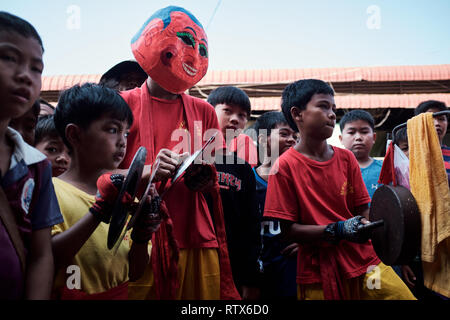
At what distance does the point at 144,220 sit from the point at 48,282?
0.42m

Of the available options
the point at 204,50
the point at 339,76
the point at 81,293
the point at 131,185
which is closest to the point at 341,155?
the point at 204,50

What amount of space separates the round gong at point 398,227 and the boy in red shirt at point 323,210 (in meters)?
0.10

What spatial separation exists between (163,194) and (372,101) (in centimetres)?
748

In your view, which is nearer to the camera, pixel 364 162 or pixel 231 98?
pixel 231 98

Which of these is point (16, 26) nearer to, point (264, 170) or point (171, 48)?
point (171, 48)

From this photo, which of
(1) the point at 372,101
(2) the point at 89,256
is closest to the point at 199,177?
(2) the point at 89,256

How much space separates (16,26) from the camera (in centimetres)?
110

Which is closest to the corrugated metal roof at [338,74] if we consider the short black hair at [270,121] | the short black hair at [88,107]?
the short black hair at [270,121]

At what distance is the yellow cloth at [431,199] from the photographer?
5.23 feet

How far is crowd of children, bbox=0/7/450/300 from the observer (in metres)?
1.14

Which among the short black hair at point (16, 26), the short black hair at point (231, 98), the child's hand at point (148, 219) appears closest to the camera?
the short black hair at point (16, 26)

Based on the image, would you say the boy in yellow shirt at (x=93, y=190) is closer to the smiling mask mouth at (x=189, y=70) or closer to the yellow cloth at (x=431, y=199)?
the smiling mask mouth at (x=189, y=70)

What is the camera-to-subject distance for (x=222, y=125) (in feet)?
9.49
